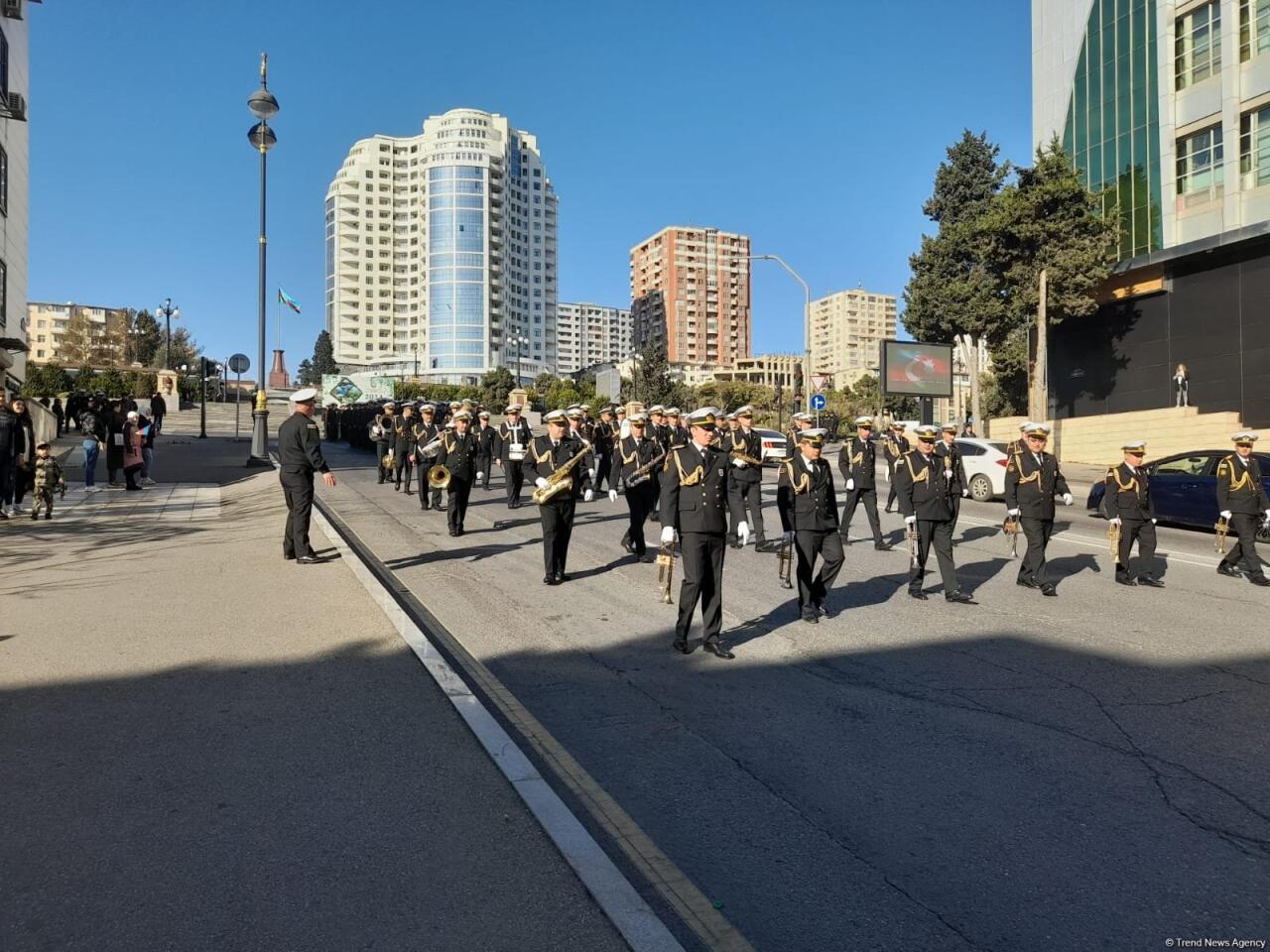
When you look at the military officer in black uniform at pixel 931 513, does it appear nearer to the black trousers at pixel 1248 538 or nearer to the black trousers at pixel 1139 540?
the black trousers at pixel 1139 540

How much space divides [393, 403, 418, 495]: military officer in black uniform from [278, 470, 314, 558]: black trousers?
939 cm

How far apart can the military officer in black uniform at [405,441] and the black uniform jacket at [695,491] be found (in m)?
13.7

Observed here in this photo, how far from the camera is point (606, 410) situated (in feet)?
74.3

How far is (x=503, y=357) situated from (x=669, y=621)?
460 ft

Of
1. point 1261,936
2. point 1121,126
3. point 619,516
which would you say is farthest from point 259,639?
point 1121,126

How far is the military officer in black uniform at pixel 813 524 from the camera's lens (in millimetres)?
8273

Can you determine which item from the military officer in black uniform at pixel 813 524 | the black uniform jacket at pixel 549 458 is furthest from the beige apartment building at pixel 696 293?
the military officer in black uniform at pixel 813 524

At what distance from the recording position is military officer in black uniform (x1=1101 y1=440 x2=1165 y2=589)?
406 inches

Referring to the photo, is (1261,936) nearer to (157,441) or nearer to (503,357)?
(157,441)

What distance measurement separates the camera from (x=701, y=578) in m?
6.99

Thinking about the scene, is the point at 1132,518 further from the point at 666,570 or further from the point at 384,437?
the point at 384,437

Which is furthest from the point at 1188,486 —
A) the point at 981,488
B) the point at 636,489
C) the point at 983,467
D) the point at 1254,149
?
the point at 1254,149

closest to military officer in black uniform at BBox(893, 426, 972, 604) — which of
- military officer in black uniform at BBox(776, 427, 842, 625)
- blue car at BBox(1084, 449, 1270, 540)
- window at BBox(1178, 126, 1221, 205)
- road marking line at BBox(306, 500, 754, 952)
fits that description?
military officer in black uniform at BBox(776, 427, 842, 625)

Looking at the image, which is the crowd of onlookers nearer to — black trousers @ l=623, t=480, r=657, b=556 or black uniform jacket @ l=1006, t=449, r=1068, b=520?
black trousers @ l=623, t=480, r=657, b=556
